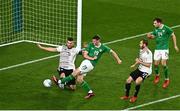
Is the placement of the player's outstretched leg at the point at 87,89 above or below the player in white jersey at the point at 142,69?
below

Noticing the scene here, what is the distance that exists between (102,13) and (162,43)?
8.82 meters

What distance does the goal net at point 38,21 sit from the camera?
2570 centimetres

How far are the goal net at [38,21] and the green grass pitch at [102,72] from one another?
682 mm

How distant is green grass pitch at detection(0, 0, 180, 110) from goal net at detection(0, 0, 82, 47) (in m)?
0.68

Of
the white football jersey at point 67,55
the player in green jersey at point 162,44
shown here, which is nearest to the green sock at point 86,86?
the white football jersey at point 67,55

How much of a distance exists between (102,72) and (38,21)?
5779 mm

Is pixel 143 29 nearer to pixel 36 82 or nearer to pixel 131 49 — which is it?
pixel 131 49

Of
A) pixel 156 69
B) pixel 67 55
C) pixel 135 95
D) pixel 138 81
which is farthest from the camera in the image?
pixel 156 69

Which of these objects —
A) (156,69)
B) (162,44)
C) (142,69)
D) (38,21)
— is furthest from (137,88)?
(38,21)

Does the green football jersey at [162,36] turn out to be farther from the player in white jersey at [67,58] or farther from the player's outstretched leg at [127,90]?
the player in white jersey at [67,58]

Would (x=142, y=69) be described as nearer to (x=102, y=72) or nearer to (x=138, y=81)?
(x=138, y=81)

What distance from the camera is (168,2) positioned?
31547 millimetres

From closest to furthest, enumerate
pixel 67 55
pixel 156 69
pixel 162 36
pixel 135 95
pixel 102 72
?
pixel 135 95 < pixel 67 55 < pixel 162 36 < pixel 156 69 < pixel 102 72

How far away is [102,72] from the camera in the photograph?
22.3 m
